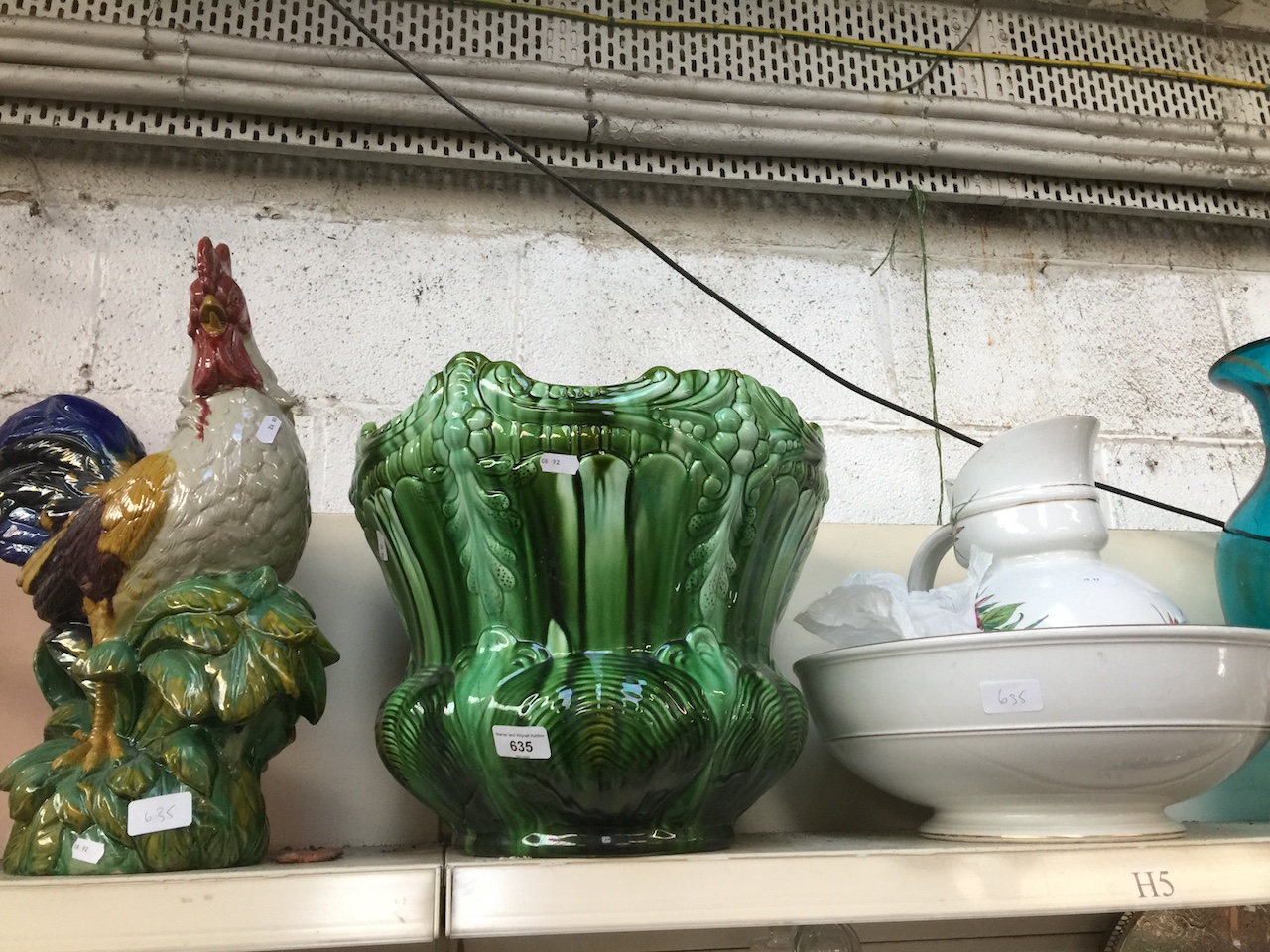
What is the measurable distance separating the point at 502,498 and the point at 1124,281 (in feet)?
2.87

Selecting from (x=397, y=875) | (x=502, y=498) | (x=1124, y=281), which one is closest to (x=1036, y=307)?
(x=1124, y=281)

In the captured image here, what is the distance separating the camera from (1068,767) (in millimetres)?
496

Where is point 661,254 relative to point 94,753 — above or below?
above

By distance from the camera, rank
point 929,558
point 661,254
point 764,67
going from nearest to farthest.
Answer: point 929,558
point 661,254
point 764,67

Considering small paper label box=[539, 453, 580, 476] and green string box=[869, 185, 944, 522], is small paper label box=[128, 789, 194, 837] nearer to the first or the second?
small paper label box=[539, 453, 580, 476]

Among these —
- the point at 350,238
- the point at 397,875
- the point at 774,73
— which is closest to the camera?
the point at 397,875

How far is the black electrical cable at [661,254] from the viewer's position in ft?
2.88

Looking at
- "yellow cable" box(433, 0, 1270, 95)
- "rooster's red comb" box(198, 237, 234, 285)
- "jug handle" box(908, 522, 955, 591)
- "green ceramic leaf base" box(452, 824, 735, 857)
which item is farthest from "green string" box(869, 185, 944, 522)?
"rooster's red comb" box(198, 237, 234, 285)

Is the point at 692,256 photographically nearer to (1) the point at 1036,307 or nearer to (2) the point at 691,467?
(1) the point at 1036,307

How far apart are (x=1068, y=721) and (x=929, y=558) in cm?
20

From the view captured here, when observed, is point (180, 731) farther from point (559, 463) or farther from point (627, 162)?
point (627, 162)

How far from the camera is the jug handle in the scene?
669 millimetres

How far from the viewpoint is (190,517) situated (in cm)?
55

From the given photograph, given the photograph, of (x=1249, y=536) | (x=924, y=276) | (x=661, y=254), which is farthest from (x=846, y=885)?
(x=924, y=276)
